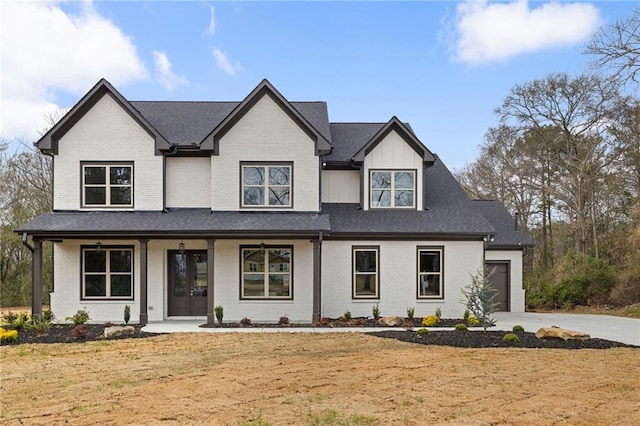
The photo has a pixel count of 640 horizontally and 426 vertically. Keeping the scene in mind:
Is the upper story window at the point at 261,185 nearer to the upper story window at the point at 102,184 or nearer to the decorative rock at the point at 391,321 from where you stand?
the upper story window at the point at 102,184

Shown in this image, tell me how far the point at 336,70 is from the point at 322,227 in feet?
31.1

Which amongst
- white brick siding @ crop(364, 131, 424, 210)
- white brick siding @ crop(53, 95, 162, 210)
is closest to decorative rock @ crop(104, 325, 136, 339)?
white brick siding @ crop(53, 95, 162, 210)

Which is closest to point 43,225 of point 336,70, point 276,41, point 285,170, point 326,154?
point 285,170

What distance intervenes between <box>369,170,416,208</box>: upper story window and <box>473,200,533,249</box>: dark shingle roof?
11.0 ft

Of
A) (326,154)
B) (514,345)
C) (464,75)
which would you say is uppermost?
(464,75)

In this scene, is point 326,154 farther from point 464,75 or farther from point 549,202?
point 549,202

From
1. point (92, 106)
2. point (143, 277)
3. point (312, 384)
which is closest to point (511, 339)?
point (312, 384)

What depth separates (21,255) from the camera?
2672 cm

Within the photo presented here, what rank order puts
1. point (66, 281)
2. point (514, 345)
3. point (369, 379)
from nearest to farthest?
point (369, 379)
point (514, 345)
point (66, 281)

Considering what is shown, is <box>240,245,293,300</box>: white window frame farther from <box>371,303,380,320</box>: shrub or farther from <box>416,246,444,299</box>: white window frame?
<box>416,246,444,299</box>: white window frame

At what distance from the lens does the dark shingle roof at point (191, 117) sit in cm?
1853

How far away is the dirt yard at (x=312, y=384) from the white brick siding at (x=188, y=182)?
6.37 meters

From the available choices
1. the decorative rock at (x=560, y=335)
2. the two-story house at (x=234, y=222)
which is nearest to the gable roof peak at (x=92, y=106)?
the two-story house at (x=234, y=222)

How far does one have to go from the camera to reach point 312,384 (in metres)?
8.59
